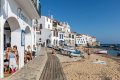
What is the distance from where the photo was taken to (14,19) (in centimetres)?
1129

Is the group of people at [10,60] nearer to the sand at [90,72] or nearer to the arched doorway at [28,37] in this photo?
the sand at [90,72]

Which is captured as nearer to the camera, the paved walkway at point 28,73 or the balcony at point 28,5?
the paved walkway at point 28,73

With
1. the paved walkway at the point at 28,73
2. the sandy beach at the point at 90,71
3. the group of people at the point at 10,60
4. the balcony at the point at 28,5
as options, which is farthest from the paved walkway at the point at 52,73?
the balcony at the point at 28,5

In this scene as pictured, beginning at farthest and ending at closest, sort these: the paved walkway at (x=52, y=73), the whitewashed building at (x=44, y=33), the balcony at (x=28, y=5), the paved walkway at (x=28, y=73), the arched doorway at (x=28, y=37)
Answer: the whitewashed building at (x=44, y=33)
the arched doorway at (x=28, y=37)
the balcony at (x=28, y=5)
the paved walkway at (x=52, y=73)
the paved walkway at (x=28, y=73)

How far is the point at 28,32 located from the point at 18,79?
10.6m

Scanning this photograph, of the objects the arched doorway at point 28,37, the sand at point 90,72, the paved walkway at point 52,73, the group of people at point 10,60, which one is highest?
the arched doorway at point 28,37

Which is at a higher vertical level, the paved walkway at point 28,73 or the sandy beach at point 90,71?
the paved walkway at point 28,73

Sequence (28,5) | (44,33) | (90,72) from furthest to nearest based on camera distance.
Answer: (44,33) < (90,72) < (28,5)

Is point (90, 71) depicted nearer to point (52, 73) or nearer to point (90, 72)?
point (90, 72)

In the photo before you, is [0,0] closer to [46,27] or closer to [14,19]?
[14,19]

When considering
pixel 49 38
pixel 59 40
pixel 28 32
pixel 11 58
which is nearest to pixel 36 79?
pixel 11 58

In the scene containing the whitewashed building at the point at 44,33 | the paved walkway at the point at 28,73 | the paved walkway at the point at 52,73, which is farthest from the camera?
the whitewashed building at the point at 44,33

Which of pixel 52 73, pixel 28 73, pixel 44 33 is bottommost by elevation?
pixel 52 73

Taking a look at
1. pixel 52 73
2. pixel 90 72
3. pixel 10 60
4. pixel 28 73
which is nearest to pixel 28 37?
pixel 90 72
